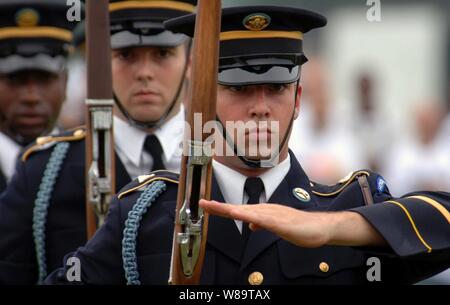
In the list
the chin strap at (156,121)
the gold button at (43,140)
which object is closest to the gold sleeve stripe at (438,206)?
the chin strap at (156,121)

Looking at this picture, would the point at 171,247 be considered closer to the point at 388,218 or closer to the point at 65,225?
the point at 388,218

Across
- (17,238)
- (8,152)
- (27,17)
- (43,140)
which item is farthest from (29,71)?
(17,238)

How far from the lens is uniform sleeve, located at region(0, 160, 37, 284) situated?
643 centimetres

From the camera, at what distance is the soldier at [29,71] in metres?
7.28

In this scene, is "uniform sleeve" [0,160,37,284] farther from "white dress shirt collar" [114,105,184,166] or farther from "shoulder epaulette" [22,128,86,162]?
"white dress shirt collar" [114,105,184,166]

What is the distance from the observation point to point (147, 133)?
660cm

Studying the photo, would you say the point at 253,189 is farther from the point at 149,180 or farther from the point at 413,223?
the point at 413,223

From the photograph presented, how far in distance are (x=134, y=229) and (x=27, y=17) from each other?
2.62 meters

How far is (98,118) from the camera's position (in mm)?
5809

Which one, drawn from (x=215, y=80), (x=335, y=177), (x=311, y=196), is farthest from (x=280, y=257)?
(x=335, y=177)

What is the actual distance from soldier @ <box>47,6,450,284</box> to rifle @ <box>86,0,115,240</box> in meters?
0.52

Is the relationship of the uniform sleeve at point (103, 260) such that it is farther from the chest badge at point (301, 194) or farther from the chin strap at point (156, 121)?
the chin strap at point (156, 121)

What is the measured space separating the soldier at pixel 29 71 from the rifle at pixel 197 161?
8.91 feet
